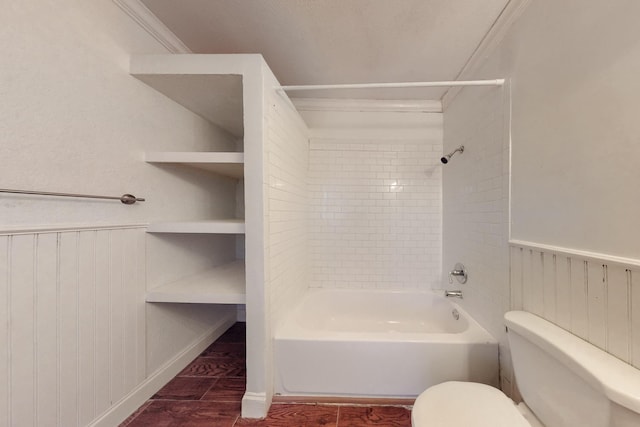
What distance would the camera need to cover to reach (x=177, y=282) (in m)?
1.60

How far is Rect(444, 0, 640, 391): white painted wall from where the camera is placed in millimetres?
775

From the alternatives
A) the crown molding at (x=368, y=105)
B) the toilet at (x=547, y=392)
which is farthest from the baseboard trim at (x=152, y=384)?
the crown molding at (x=368, y=105)

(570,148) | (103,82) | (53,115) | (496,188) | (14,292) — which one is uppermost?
(103,82)

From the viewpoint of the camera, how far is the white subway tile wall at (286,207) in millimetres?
1441

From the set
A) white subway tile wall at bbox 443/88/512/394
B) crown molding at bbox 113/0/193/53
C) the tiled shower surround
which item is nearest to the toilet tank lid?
white subway tile wall at bbox 443/88/512/394

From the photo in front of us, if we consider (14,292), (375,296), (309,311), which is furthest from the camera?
(375,296)

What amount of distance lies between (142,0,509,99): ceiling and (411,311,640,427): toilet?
1529 millimetres

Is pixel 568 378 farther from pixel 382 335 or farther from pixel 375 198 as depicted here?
pixel 375 198

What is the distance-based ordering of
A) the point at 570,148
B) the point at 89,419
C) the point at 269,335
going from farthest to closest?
the point at 269,335
the point at 89,419
the point at 570,148

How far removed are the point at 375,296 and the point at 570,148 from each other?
5.66 feet

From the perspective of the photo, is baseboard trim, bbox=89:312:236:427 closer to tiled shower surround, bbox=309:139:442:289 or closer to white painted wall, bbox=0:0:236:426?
white painted wall, bbox=0:0:236:426

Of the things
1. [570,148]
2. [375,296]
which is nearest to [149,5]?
[570,148]

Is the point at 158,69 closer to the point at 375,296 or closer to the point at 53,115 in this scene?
the point at 53,115

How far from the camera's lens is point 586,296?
89cm
